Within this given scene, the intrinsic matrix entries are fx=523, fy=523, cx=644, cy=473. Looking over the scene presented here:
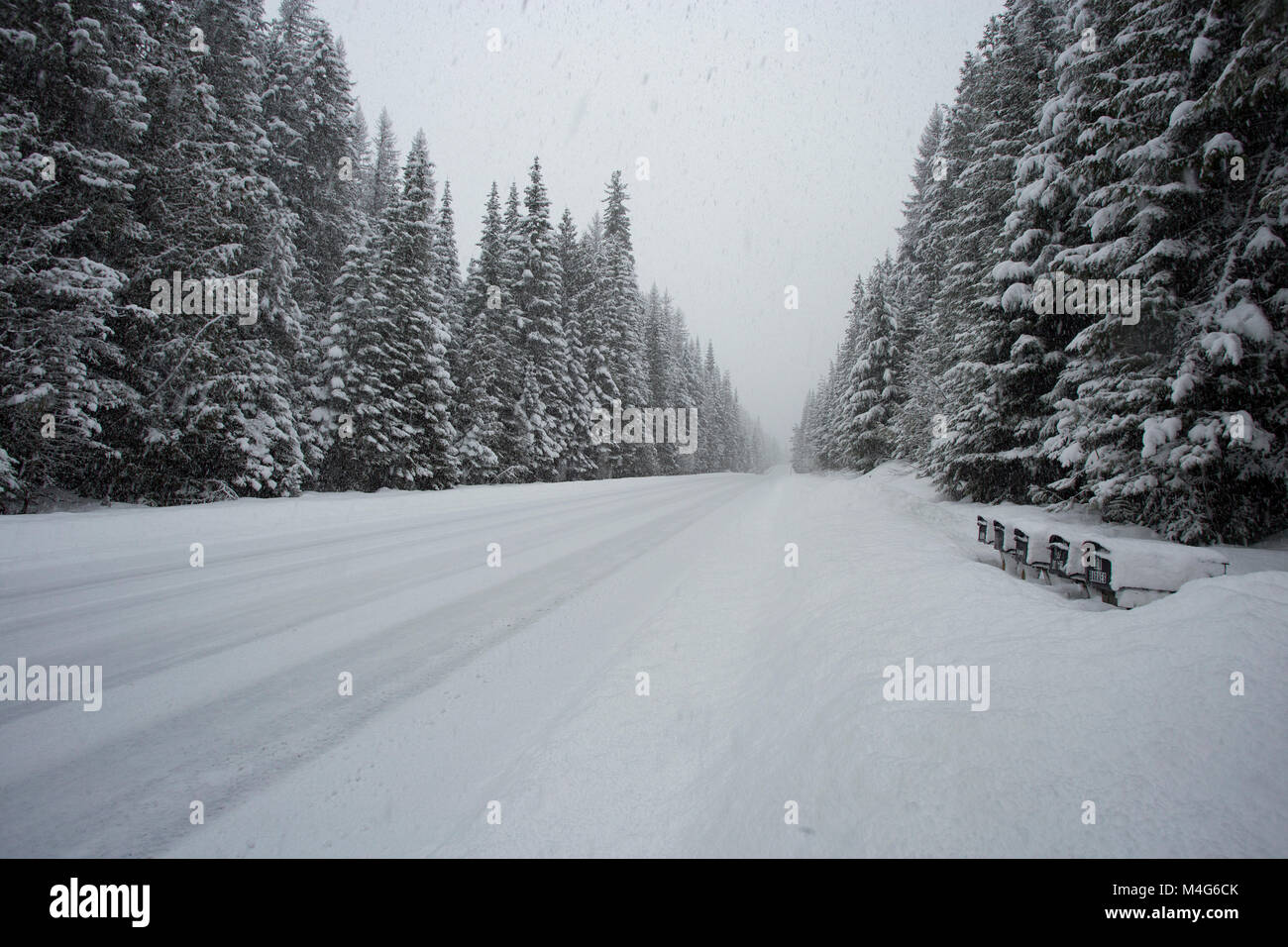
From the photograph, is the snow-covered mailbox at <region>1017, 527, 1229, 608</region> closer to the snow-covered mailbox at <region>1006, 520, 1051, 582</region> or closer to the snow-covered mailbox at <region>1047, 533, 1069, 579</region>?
the snow-covered mailbox at <region>1047, 533, 1069, 579</region>

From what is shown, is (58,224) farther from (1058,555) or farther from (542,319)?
(1058,555)

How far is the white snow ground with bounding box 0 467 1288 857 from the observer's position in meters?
1.98

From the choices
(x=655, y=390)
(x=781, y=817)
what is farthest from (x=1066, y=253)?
(x=655, y=390)

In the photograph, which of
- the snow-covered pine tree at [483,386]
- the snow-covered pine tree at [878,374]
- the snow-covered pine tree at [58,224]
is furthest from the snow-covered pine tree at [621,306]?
the snow-covered pine tree at [58,224]

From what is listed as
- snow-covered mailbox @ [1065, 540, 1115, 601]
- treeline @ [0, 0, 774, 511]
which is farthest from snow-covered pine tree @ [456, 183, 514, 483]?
snow-covered mailbox @ [1065, 540, 1115, 601]

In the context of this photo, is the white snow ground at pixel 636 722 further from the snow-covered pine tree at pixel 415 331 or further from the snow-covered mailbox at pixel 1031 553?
the snow-covered pine tree at pixel 415 331

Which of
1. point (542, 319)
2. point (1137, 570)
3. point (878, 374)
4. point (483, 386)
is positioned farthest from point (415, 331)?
point (878, 374)

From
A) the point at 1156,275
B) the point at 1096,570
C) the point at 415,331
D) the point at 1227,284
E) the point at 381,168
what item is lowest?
the point at 1096,570

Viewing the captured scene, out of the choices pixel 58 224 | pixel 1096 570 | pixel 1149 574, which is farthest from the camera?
pixel 58 224

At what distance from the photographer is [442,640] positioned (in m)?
4.12

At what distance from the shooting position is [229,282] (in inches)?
583

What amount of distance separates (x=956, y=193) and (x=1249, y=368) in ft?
45.4

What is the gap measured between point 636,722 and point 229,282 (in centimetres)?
1795
